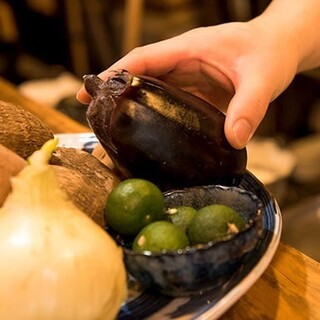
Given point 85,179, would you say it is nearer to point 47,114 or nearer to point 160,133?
point 160,133

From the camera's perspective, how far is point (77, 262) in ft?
1.31

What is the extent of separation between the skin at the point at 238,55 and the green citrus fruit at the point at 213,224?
0.17 meters

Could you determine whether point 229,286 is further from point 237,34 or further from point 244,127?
point 237,34

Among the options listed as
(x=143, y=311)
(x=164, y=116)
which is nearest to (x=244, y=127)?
(x=164, y=116)

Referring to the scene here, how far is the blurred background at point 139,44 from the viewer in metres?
1.41

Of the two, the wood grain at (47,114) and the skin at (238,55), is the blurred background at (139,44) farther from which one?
the skin at (238,55)

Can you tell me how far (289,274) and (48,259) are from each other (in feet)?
0.90

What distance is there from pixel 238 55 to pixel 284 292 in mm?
277

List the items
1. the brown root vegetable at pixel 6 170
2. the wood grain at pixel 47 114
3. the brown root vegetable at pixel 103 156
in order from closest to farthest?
1. the brown root vegetable at pixel 6 170
2. the brown root vegetable at pixel 103 156
3. the wood grain at pixel 47 114

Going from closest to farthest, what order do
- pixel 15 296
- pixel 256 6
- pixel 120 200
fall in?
pixel 15 296 → pixel 120 200 → pixel 256 6

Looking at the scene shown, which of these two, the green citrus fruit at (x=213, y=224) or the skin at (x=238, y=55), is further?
the skin at (x=238, y=55)

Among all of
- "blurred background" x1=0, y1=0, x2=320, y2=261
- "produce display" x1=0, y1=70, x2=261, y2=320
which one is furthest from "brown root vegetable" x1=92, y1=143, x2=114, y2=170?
"blurred background" x1=0, y1=0, x2=320, y2=261

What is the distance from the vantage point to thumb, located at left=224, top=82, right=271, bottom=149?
0.58 m

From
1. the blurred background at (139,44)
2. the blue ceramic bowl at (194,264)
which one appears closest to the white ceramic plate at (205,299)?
the blue ceramic bowl at (194,264)
